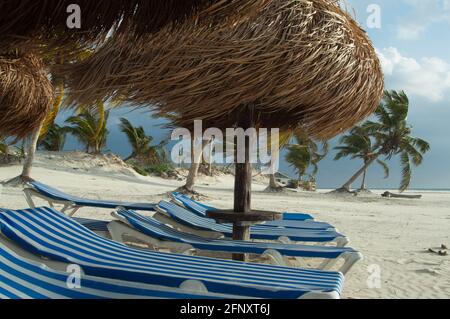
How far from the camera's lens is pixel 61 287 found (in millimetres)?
2113

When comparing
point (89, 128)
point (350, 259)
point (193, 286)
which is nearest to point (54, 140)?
point (89, 128)

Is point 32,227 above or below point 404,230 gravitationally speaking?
above

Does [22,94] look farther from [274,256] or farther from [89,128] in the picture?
[89,128]

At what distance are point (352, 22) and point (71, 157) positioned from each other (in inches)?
841

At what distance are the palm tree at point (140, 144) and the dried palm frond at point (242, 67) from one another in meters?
23.8

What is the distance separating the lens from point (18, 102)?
4.20 metres

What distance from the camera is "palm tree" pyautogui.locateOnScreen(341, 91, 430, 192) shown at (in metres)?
24.6

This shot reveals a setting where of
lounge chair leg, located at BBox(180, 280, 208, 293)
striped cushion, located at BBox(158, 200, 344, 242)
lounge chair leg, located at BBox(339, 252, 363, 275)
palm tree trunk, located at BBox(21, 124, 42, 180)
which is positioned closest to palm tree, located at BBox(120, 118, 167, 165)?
palm tree trunk, located at BBox(21, 124, 42, 180)

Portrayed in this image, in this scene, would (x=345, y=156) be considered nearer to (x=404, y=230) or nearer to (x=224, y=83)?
(x=404, y=230)

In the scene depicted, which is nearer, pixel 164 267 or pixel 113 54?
pixel 164 267

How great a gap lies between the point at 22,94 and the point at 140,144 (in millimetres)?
23896

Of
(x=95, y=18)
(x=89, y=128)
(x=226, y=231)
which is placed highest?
(x=89, y=128)

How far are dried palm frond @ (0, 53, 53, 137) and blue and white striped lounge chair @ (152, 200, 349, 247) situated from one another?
167 cm
